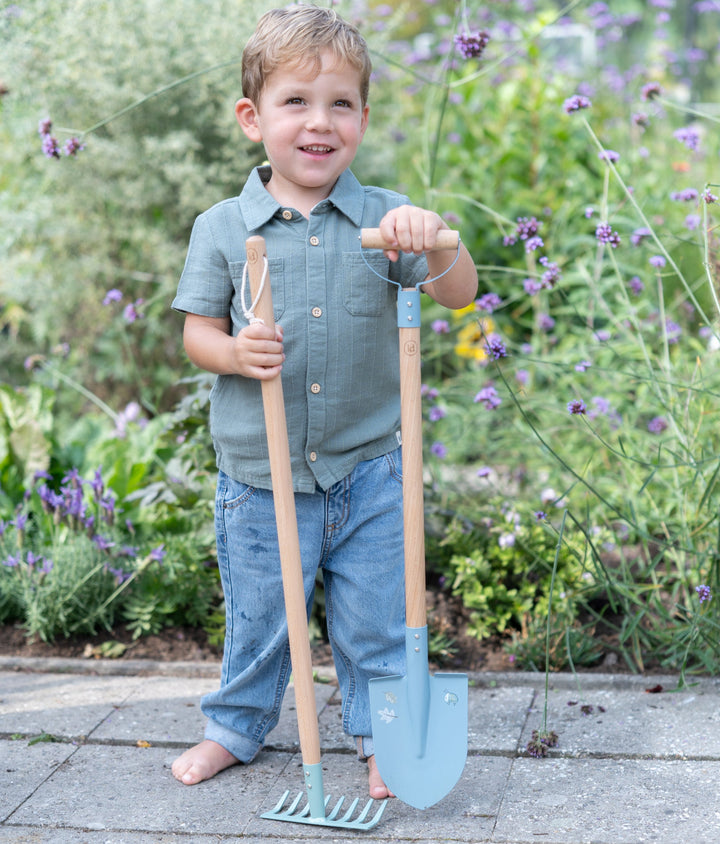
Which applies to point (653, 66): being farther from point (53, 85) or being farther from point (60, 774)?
point (60, 774)

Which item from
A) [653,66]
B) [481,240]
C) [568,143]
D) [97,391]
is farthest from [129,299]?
[653,66]

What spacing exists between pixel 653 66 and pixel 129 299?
2.99 metres

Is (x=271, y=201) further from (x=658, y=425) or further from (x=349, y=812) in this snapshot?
(x=658, y=425)

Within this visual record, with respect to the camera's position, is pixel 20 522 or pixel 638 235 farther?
pixel 20 522

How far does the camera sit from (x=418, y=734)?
1.99 m

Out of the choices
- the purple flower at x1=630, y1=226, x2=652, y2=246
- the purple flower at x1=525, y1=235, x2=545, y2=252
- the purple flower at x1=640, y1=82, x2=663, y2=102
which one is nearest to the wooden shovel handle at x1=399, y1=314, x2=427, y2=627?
the purple flower at x1=525, y1=235, x2=545, y2=252

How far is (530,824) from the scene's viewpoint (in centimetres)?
195

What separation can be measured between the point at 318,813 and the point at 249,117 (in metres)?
1.35

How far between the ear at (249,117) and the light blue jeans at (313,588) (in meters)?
0.69

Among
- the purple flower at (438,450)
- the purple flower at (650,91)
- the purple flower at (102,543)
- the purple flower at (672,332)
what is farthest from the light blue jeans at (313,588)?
the purple flower at (650,91)

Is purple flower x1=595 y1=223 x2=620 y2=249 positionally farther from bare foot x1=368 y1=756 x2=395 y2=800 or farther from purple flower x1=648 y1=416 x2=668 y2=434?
bare foot x1=368 y1=756 x2=395 y2=800

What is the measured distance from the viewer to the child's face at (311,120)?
1.93m

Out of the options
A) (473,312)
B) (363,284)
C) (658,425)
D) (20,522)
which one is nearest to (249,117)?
(363,284)

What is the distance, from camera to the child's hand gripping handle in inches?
73.0
